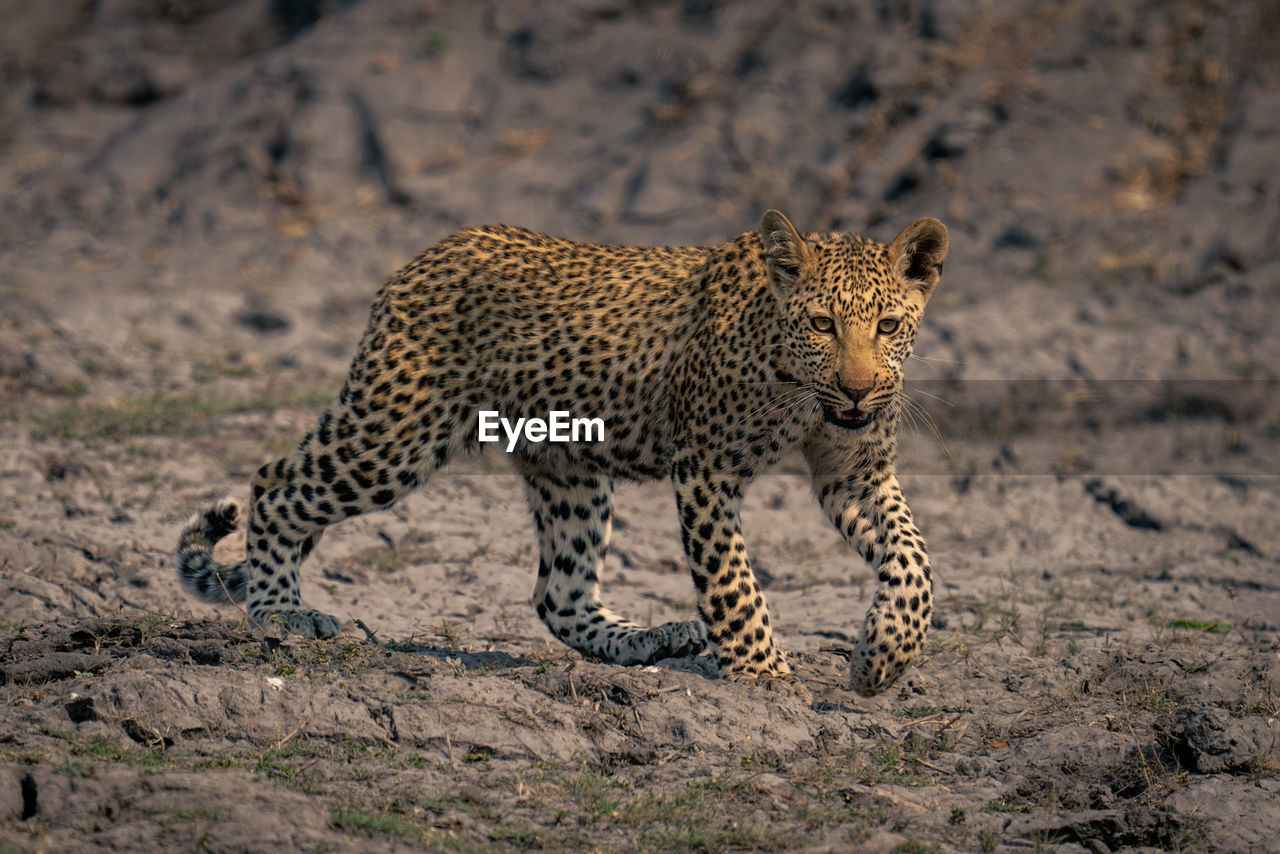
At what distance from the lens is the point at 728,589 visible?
6.55m

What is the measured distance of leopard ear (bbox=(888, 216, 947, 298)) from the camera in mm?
6504

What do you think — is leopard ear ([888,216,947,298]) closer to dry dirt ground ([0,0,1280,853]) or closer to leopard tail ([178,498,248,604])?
dry dirt ground ([0,0,1280,853])

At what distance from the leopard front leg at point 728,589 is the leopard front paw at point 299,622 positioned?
1736mm

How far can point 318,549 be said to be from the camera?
8805 millimetres

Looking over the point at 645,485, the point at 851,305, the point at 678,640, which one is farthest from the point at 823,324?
the point at 645,485

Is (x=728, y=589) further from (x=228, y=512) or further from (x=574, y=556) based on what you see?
(x=228, y=512)

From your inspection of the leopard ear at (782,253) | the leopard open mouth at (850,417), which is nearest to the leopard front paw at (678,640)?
the leopard open mouth at (850,417)

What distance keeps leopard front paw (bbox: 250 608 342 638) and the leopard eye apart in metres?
2.62

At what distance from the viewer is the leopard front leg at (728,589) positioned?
21.5ft

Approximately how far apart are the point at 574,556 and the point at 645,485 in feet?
9.99

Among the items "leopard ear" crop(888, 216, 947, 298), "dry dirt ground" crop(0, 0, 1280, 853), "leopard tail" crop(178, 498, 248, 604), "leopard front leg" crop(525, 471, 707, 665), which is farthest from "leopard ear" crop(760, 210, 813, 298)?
"leopard tail" crop(178, 498, 248, 604)

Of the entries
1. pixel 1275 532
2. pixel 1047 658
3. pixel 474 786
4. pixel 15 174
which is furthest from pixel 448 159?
pixel 474 786

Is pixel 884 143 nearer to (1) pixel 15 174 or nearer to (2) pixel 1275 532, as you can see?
(2) pixel 1275 532

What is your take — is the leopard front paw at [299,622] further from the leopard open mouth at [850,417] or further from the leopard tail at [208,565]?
the leopard open mouth at [850,417]
